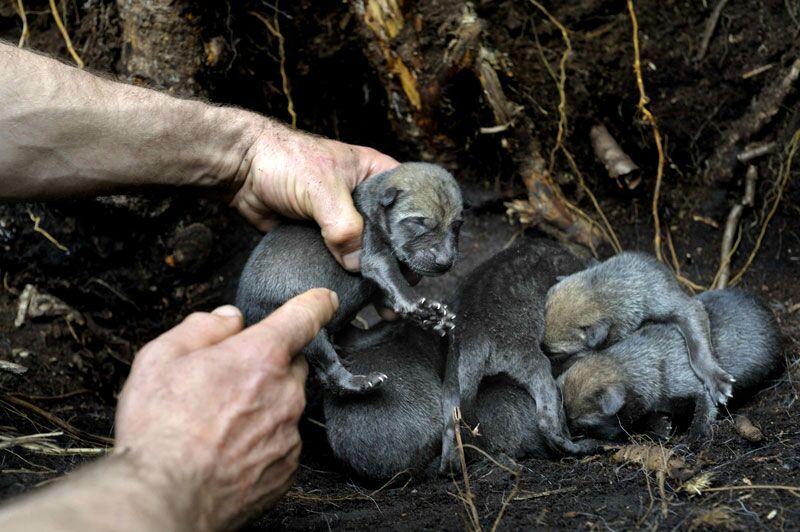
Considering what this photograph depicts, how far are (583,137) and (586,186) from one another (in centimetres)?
39

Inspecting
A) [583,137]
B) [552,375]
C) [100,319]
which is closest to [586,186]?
[583,137]

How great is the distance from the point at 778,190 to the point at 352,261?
310 cm

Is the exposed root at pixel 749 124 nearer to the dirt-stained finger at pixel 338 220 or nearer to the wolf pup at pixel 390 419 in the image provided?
the wolf pup at pixel 390 419

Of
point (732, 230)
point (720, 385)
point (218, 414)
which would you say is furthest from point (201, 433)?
point (732, 230)

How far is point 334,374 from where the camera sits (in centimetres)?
428

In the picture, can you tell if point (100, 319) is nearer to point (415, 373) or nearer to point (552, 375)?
point (415, 373)

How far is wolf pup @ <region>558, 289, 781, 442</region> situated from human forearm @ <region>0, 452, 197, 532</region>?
2.64 m

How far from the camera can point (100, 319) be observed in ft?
18.2

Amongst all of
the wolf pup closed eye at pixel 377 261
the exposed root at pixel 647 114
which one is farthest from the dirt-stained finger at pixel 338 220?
the exposed root at pixel 647 114

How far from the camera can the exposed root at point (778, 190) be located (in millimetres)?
5293

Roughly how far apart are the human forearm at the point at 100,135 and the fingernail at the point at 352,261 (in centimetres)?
90

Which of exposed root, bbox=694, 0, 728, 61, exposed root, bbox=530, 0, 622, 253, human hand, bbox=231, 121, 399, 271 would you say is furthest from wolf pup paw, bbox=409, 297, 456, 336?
exposed root, bbox=694, 0, 728, 61

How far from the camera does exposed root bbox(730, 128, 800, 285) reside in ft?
17.4

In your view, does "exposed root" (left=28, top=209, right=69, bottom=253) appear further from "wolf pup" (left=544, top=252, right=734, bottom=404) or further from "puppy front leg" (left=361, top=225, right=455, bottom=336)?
"wolf pup" (left=544, top=252, right=734, bottom=404)
